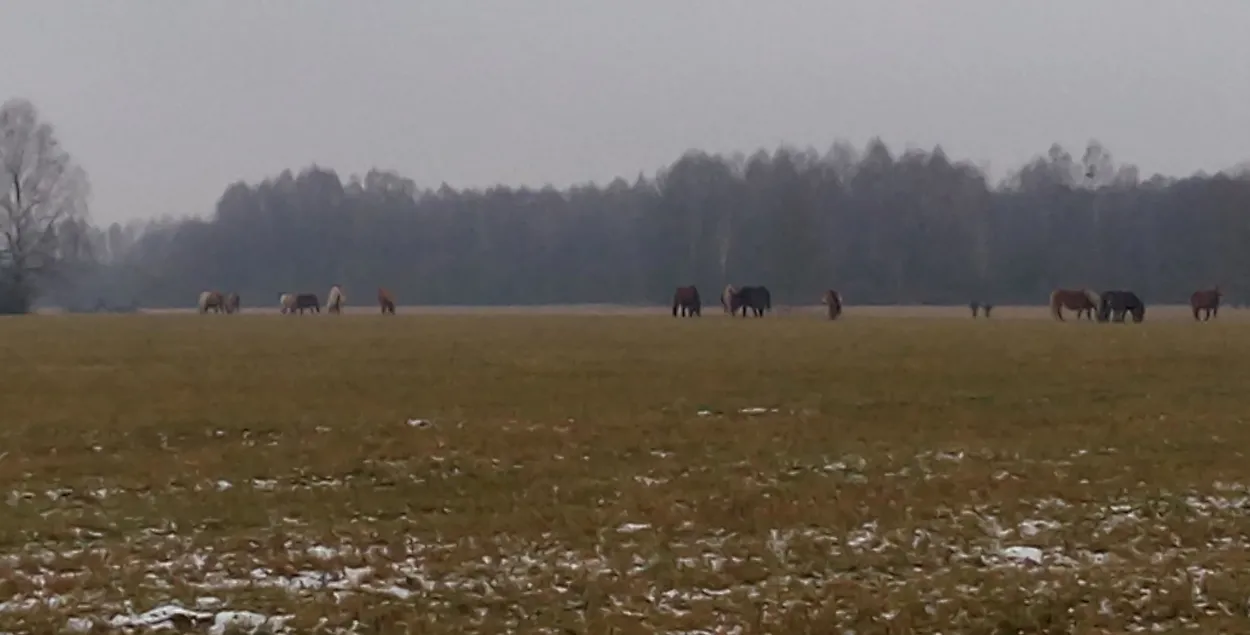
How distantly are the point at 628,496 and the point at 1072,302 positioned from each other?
1626 inches

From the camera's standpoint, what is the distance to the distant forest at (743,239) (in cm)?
9694

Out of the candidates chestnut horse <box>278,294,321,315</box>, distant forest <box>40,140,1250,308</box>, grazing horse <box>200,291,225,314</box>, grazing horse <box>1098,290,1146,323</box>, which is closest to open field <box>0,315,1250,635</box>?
grazing horse <box>1098,290,1146,323</box>

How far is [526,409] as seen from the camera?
1845cm

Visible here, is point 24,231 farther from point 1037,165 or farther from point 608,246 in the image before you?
point 1037,165

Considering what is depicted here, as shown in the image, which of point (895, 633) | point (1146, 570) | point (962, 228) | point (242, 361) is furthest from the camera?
point (962, 228)

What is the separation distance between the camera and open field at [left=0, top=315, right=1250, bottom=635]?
8.26m

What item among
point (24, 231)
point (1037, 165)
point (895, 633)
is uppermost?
point (1037, 165)

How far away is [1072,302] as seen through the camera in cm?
4966

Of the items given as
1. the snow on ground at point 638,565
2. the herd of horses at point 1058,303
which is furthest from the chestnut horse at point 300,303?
the snow on ground at point 638,565

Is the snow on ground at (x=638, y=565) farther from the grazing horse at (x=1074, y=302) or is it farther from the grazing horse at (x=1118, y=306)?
the grazing horse at (x=1074, y=302)

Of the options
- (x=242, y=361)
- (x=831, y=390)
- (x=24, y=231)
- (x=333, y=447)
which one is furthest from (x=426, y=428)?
(x=24, y=231)

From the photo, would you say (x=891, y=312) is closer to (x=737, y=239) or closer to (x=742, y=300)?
(x=742, y=300)

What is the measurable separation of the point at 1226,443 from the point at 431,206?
125 metres

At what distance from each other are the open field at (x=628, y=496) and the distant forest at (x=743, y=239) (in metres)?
72.2
